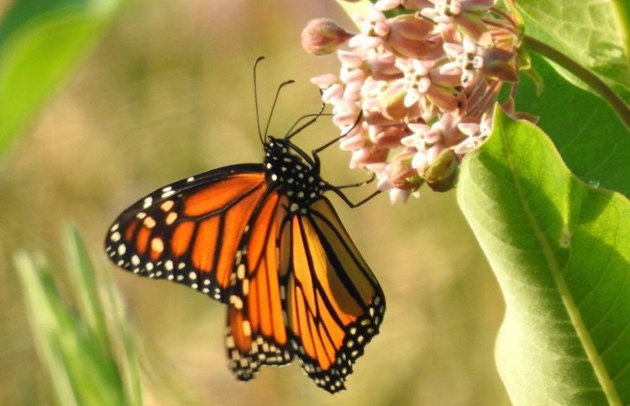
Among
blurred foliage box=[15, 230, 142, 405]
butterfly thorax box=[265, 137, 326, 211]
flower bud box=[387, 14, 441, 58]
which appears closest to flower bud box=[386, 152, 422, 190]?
flower bud box=[387, 14, 441, 58]

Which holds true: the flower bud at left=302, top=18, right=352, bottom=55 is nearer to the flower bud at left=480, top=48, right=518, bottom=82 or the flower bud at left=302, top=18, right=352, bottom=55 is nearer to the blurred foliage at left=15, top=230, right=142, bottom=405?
the flower bud at left=480, top=48, right=518, bottom=82

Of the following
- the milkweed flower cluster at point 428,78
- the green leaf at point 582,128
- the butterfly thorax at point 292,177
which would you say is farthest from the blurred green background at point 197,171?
the milkweed flower cluster at point 428,78

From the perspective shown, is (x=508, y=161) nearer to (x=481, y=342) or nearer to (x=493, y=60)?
(x=493, y=60)

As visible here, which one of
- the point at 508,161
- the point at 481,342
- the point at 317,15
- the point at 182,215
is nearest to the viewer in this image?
the point at 508,161

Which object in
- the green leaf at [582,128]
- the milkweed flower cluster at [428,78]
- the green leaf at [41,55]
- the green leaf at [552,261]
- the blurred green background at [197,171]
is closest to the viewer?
the green leaf at [41,55]

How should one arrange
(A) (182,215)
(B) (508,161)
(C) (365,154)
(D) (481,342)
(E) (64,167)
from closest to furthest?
1. (B) (508,161)
2. (C) (365,154)
3. (A) (182,215)
4. (D) (481,342)
5. (E) (64,167)

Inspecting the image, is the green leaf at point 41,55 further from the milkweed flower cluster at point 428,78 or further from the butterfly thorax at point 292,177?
the butterfly thorax at point 292,177

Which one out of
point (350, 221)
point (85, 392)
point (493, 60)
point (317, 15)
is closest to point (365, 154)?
point (493, 60)
